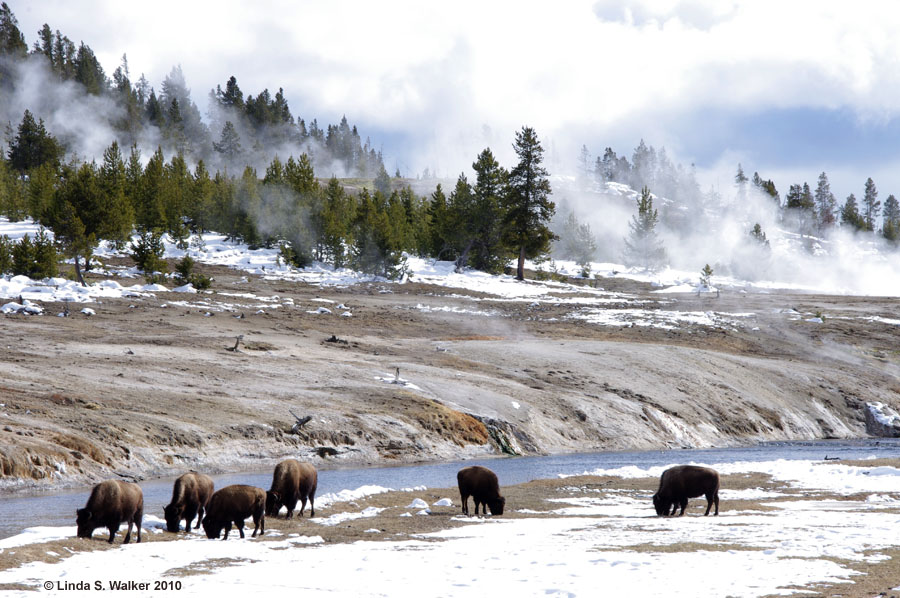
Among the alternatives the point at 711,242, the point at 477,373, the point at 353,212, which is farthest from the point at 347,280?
the point at 711,242

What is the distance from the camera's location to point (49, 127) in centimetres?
17862

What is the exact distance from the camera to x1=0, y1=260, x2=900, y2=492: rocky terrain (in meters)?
27.2

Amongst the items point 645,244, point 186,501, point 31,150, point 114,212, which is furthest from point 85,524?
point 645,244

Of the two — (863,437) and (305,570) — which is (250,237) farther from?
(305,570)

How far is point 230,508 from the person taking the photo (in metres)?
15.0

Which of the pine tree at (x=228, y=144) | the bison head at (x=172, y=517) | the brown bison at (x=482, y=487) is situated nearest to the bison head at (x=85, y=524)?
the bison head at (x=172, y=517)

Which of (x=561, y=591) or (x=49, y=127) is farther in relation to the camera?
(x=49, y=127)

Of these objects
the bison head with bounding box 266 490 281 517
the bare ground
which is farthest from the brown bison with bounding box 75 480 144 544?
the bison head with bounding box 266 490 281 517

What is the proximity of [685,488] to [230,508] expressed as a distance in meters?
9.76

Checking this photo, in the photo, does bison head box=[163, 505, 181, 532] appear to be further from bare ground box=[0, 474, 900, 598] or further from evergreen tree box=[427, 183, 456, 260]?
evergreen tree box=[427, 183, 456, 260]

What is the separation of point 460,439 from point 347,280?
149 feet

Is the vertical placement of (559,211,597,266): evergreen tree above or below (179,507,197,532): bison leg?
above

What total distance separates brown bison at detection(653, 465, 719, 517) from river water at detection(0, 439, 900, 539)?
17.8 ft

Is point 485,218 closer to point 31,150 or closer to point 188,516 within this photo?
point 31,150
